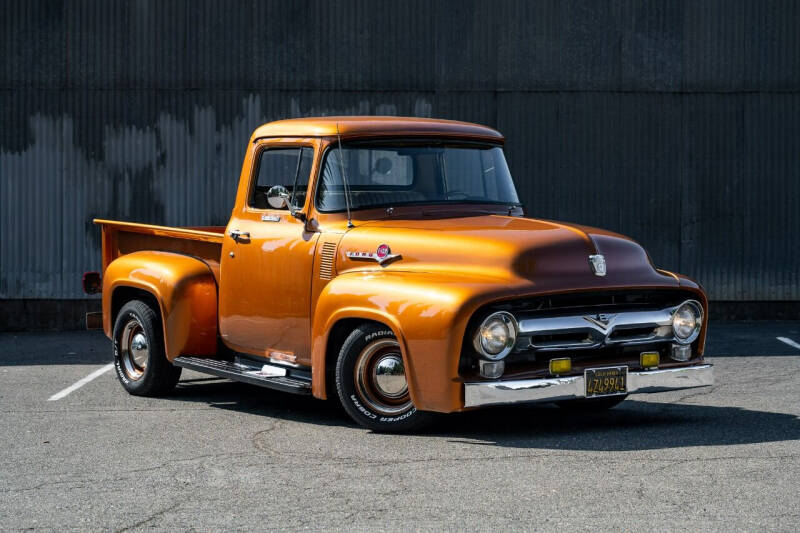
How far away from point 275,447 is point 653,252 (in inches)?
393

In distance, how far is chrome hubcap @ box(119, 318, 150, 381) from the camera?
10203 mm

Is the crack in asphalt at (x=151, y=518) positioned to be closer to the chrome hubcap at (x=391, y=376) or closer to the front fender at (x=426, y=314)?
the front fender at (x=426, y=314)

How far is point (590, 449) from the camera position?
24.5 feet

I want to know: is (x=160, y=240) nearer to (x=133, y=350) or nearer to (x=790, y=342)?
(x=133, y=350)

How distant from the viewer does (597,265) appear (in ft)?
25.8

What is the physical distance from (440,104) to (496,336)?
9436 millimetres

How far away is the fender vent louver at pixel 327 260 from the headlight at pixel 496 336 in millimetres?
→ 1426

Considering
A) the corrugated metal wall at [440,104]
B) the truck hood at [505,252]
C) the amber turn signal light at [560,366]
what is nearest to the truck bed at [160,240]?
the truck hood at [505,252]

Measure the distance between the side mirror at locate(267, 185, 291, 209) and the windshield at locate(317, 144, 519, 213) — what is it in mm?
294

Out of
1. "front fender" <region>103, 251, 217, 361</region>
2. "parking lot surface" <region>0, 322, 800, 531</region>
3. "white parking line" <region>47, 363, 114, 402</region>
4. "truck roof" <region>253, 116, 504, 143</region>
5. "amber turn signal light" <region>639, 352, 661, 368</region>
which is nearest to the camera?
"parking lot surface" <region>0, 322, 800, 531</region>

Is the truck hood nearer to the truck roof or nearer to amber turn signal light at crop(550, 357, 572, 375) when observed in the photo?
amber turn signal light at crop(550, 357, 572, 375)

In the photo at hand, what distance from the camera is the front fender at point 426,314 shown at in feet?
24.1

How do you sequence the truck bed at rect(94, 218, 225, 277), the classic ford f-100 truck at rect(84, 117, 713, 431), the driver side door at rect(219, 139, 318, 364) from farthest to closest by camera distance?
the truck bed at rect(94, 218, 225, 277) → the driver side door at rect(219, 139, 318, 364) → the classic ford f-100 truck at rect(84, 117, 713, 431)

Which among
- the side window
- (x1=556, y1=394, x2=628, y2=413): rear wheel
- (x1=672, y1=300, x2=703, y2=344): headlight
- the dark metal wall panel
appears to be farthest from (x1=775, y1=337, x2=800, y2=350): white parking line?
the side window
